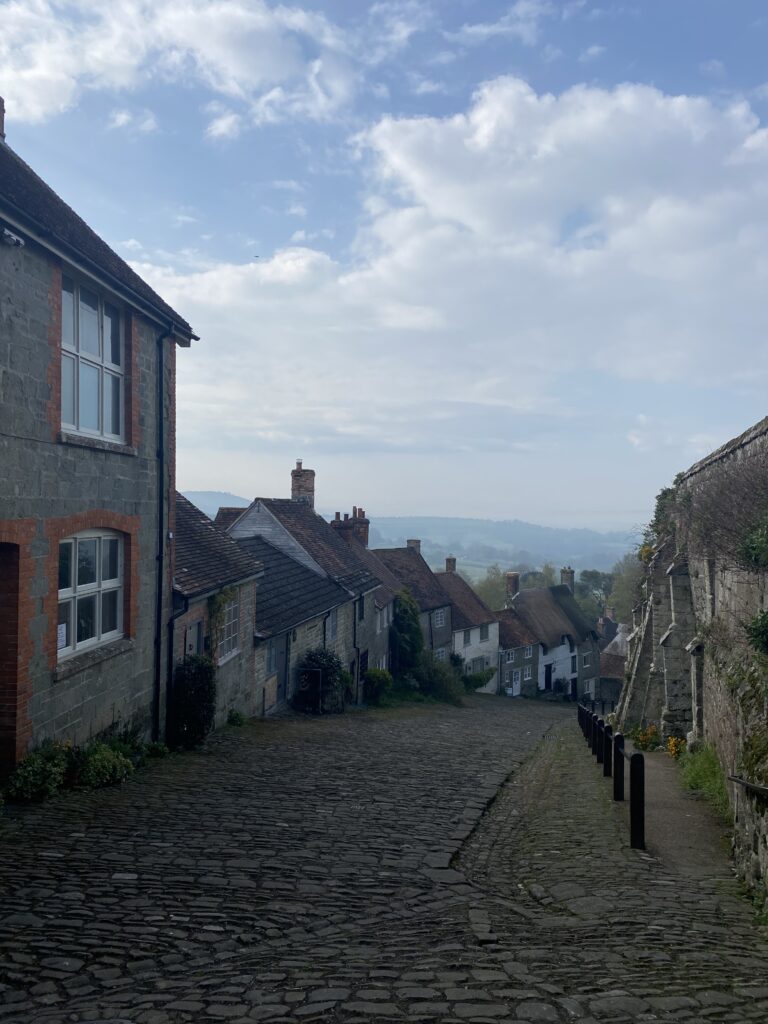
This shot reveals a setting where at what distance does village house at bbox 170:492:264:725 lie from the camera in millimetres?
14414

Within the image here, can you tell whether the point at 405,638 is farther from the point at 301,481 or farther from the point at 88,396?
the point at 88,396

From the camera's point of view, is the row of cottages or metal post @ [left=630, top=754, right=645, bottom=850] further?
the row of cottages

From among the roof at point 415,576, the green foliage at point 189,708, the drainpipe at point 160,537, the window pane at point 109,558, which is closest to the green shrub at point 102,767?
the drainpipe at point 160,537

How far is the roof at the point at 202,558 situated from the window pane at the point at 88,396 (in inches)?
146

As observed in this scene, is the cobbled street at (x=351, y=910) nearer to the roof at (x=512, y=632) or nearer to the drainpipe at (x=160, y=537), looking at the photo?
the drainpipe at (x=160, y=537)

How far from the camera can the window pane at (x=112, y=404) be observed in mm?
11789

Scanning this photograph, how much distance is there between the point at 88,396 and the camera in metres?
11.2

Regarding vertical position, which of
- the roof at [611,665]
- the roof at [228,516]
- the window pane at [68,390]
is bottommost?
the roof at [611,665]

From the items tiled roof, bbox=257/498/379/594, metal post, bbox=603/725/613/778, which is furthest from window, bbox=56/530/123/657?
tiled roof, bbox=257/498/379/594

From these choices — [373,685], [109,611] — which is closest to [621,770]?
[109,611]

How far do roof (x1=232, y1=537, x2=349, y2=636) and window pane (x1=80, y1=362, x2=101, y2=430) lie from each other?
7691 millimetres

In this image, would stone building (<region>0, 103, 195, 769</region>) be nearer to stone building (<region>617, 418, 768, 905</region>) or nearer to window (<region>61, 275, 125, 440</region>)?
window (<region>61, 275, 125, 440</region>)

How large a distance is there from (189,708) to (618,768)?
7.01m

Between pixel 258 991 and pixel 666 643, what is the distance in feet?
48.0
